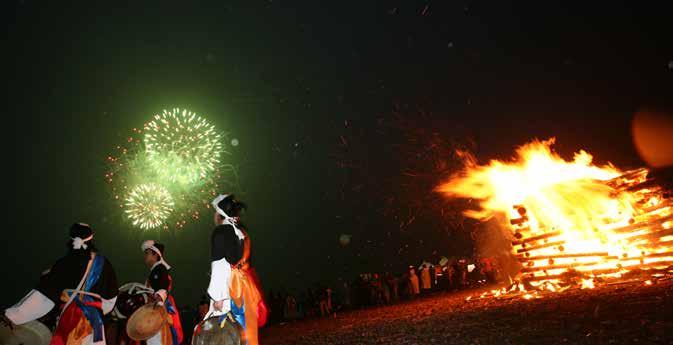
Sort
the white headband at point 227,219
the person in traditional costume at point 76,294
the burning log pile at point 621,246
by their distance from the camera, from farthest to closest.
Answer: the burning log pile at point 621,246 → the white headband at point 227,219 → the person in traditional costume at point 76,294

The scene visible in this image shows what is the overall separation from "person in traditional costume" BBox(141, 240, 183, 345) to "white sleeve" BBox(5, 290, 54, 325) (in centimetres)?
233

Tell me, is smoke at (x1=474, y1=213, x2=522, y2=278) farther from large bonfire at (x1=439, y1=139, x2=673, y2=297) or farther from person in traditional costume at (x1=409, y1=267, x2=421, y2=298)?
person in traditional costume at (x1=409, y1=267, x2=421, y2=298)

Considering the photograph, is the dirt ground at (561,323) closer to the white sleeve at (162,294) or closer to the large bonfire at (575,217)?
the large bonfire at (575,217)

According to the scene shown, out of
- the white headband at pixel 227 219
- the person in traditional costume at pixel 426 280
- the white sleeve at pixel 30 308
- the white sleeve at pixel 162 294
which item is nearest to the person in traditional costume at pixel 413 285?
the person in traditional costume at pixel 426 280

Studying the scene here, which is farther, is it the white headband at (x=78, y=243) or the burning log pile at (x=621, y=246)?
the burning log pile at (x=621, y=246)

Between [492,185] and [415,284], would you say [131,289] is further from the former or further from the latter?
[415,284]

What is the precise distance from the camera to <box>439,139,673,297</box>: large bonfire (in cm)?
1177

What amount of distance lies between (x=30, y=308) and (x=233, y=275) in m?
2.43

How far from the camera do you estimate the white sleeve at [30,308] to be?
464 cm

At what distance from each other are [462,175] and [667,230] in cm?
758

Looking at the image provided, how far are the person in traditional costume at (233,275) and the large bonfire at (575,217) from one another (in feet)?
36.7

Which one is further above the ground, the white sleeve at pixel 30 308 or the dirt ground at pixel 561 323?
the white sleeve at pixel 30 308

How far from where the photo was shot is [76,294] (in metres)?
5.34

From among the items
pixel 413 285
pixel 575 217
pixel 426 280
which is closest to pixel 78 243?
pixel 575 217
